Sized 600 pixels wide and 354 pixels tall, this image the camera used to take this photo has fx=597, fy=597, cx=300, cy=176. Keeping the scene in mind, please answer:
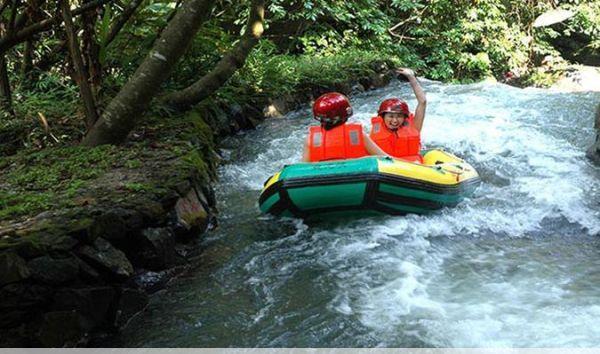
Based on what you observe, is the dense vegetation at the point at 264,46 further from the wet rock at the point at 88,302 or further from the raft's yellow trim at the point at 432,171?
the wet rock at the point at 88,302

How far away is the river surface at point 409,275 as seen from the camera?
3400mm

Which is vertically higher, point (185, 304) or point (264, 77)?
point (264, 77)

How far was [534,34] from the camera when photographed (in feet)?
53.6

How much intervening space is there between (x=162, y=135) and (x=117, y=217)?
2361 millimetres

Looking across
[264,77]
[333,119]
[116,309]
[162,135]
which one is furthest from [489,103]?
[116,309]

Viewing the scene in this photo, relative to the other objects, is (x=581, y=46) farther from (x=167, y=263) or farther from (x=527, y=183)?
(x=167, y=263)

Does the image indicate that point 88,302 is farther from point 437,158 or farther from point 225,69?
point 225,69

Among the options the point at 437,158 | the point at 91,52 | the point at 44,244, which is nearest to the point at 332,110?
the point at 437,158

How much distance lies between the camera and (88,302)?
325 centimetres

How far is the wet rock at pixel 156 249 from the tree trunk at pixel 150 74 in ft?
5.02

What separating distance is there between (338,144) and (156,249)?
2.10 m

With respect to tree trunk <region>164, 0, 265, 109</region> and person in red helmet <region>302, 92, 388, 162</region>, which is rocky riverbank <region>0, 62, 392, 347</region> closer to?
person in red helmet <region>302, 92, 388, 162</region>

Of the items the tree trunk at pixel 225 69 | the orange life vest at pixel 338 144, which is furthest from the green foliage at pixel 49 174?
the tree trunk at pixel 225 69

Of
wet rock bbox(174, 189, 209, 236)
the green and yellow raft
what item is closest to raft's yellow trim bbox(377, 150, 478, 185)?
the green and yellow raft
